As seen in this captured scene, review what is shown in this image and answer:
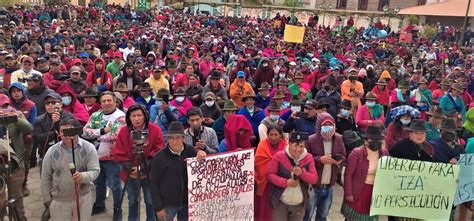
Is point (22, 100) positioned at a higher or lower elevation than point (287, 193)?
higher

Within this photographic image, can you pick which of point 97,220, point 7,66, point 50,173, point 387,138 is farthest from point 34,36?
point 387,138

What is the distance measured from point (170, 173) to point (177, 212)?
0.60 metres

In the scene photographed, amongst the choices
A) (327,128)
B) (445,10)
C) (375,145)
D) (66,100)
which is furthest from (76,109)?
(445,10)

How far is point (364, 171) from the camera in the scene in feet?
16.9

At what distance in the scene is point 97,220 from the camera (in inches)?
245

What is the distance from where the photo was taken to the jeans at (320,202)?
548 centimetres

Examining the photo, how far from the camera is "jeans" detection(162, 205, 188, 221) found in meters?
5.05

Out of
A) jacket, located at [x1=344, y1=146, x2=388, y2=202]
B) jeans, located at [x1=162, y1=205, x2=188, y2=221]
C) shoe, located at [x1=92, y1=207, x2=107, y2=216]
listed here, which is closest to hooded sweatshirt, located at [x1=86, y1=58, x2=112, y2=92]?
shoe, located at [x1=92, y1=207, x2=107, y2=216]

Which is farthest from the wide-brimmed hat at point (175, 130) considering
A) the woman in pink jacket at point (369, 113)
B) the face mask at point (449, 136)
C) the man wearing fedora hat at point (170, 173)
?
the woman in pink jacket at point (369, 113)

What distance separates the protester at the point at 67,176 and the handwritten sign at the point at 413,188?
324 cm

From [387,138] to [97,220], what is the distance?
14.4 ft

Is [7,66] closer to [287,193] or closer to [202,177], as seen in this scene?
[202,177]

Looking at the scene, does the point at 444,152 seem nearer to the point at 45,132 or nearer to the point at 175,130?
the point at 175,130

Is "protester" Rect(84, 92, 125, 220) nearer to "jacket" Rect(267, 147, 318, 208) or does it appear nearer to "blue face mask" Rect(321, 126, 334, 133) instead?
"jacket" Rect(267, 147, 318, 208)
